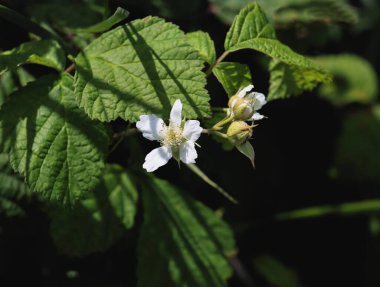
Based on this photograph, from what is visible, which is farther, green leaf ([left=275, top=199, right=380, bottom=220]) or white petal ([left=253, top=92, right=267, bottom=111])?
green leaf ([left=275, top=199, right=380, bottom=220])

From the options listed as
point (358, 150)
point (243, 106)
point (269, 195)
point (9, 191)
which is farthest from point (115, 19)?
point (358, 150)

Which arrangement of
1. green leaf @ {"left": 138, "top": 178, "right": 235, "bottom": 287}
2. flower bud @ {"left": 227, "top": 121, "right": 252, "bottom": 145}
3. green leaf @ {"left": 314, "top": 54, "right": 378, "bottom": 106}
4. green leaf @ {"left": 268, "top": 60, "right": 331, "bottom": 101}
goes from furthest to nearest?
green leaf @ {"left": 314, "top": 54, "right": 378, "bottom": 106} → green leaf @ {"left": 138, "top": 178, "right": 235, "bottom": 287} → green leaf @ {"left": 268, "top": 60, "right": 331, "bottom": 101} → flower bud @ {"left": 227, "top": 121, "right": 252, "bottom": 145}

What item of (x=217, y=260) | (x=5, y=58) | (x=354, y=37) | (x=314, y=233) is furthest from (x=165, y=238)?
(x=354, y=37)

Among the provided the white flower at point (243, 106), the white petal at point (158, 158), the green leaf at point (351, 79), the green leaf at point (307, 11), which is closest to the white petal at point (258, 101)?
the white flower at point (243, 106)

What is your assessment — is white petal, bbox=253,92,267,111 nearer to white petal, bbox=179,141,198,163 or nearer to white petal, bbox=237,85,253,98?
white petal, bbox=237,85,253,98

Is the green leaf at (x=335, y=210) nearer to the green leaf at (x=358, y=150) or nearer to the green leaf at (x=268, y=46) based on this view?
the green leaf at (x=358, y=150)

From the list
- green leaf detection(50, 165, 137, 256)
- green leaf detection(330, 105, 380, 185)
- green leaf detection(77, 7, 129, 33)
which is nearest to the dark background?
green leaf detection(330, 105, 380, 185)

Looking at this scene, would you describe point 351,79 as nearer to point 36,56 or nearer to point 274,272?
point 274,272

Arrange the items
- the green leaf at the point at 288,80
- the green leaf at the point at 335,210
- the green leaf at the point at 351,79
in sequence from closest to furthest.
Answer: the green leaf at the point at 288,80, the green leaf at the point at 335,210, the green leaf at the point at 351,79
